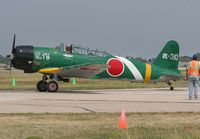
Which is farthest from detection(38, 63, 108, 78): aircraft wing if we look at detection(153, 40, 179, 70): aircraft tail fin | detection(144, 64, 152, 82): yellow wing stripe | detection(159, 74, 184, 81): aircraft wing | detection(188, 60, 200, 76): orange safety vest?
detection(188, 60, 200, 76): orange safety vest

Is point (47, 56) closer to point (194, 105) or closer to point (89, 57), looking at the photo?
point (89, 57)

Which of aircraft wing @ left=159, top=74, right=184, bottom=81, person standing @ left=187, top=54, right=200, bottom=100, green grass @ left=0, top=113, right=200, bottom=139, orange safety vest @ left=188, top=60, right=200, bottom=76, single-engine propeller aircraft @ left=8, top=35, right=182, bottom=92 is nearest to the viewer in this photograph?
green grass @ left=0, top=113, right=200, bottom=139

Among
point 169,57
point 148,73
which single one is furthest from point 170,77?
point 148,73

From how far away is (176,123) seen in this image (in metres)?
12.2

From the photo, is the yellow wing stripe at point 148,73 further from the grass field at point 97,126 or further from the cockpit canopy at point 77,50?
the grass field at point 97,126

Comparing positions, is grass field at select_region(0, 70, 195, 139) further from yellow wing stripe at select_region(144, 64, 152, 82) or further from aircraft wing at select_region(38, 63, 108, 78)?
yellow wing stripe at select_region(144, 64, 152, 82)

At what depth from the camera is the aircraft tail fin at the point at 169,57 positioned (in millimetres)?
30841

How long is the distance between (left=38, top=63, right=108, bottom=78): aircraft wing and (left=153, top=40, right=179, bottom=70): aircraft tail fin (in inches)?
216

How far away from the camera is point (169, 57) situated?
3122 cm

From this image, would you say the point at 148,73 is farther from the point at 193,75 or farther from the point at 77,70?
the point at 193,75

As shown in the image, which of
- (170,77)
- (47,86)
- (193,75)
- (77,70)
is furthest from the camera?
(170,77)

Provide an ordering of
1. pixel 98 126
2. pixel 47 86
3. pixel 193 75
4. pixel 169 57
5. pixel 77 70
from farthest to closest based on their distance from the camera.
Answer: pixel 169 57 < pixel 77 70 < pixel 47 86 < pixel 193 75 < pixel 98 126

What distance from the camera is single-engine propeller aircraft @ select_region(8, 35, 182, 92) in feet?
84.8

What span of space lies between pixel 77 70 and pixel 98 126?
1471 centimetres
